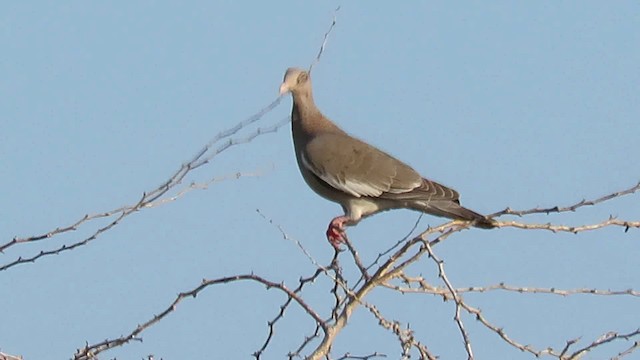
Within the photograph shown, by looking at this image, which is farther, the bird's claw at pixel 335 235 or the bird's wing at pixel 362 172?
the bird's wing at pixel 362 172

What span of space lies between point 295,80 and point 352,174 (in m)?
0.80

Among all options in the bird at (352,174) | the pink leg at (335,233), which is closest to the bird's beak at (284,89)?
the bird at (352,174)

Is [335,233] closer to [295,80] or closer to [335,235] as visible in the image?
[335,235]

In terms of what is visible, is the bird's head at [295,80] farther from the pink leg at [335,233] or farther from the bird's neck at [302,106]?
the pink leg at [335,233]

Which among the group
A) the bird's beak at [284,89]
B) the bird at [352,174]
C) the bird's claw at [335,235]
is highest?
the bird's beak at [284,89]

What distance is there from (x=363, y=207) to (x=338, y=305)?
2.65 meters

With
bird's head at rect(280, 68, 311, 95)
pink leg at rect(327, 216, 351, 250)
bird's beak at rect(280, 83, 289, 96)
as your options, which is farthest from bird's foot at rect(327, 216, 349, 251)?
bird's head at rect(280, 68, 311, 95)

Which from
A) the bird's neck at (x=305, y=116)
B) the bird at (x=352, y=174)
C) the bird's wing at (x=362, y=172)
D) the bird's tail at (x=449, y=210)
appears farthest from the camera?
the bird's neck at (x=305, y=116)

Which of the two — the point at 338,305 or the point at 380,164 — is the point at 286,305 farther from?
the point at 380,164

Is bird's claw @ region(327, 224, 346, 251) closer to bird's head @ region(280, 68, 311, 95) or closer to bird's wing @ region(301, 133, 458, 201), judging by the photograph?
bird's wing @ region(301, 133, 458, 201)

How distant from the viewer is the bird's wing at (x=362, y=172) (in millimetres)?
7656

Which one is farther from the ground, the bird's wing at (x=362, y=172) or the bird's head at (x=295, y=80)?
the bird's head at (x=295, y=80)

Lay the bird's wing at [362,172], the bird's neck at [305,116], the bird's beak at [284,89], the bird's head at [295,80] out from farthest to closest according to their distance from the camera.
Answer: the bird's neck at [305,116]
the bird's head at [295,80]
the bird's beak at [284,89]
the bird's wing at [362,172]

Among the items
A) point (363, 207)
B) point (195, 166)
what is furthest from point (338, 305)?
point (363, 207)
